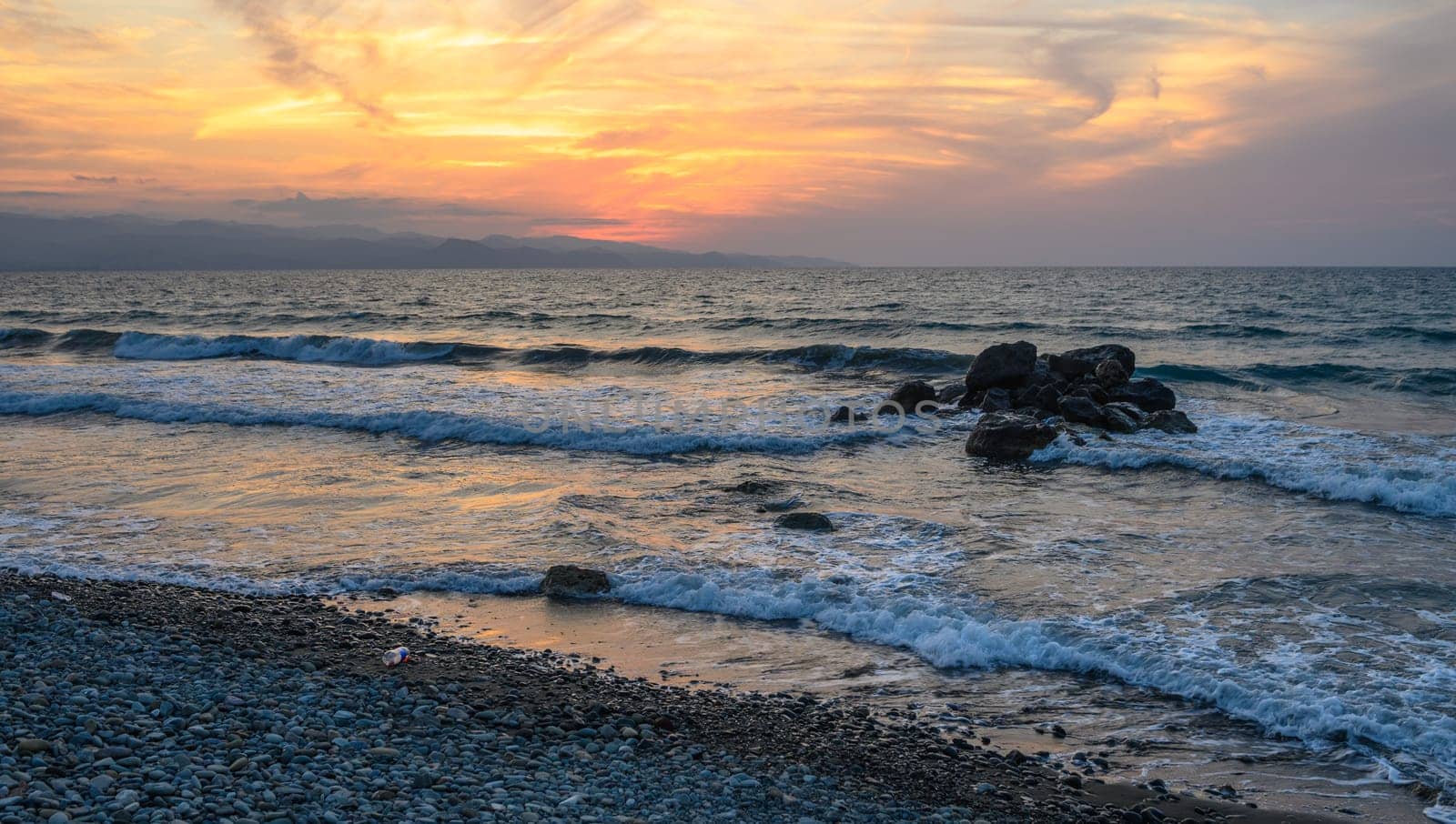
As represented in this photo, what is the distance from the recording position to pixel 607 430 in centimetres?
1859

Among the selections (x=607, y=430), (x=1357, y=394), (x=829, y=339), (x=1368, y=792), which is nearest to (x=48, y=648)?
(x=1368, y=792)

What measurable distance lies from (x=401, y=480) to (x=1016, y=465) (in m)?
10.2

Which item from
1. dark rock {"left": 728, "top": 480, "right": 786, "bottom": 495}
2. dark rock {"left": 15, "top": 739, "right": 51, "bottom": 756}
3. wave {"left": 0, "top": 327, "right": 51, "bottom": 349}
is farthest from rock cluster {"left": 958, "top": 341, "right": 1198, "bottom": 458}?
wave {"left": 0, "top": 327, "right": 51, "bottom": 349}

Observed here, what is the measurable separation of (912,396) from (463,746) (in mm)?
17075

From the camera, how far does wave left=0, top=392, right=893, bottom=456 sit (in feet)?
58.4

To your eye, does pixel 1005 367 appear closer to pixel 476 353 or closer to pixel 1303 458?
pixel 1303 458

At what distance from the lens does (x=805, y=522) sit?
11.9m

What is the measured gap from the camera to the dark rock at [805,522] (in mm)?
11758

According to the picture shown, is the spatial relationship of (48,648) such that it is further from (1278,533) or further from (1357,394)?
(1357,394)

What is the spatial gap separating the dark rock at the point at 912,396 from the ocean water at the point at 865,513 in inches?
59.6

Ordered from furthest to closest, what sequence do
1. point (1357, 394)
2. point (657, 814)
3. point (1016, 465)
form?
point (1357, 394)
point (1016, 465)
point (657, 814)

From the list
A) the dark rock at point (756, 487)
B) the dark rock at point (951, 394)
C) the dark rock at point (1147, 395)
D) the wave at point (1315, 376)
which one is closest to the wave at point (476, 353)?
the wave at point (1315, 376)

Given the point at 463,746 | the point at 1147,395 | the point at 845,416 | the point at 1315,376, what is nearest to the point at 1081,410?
the point at 1147,395

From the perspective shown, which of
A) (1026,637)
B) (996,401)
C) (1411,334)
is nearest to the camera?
(1026,637)
